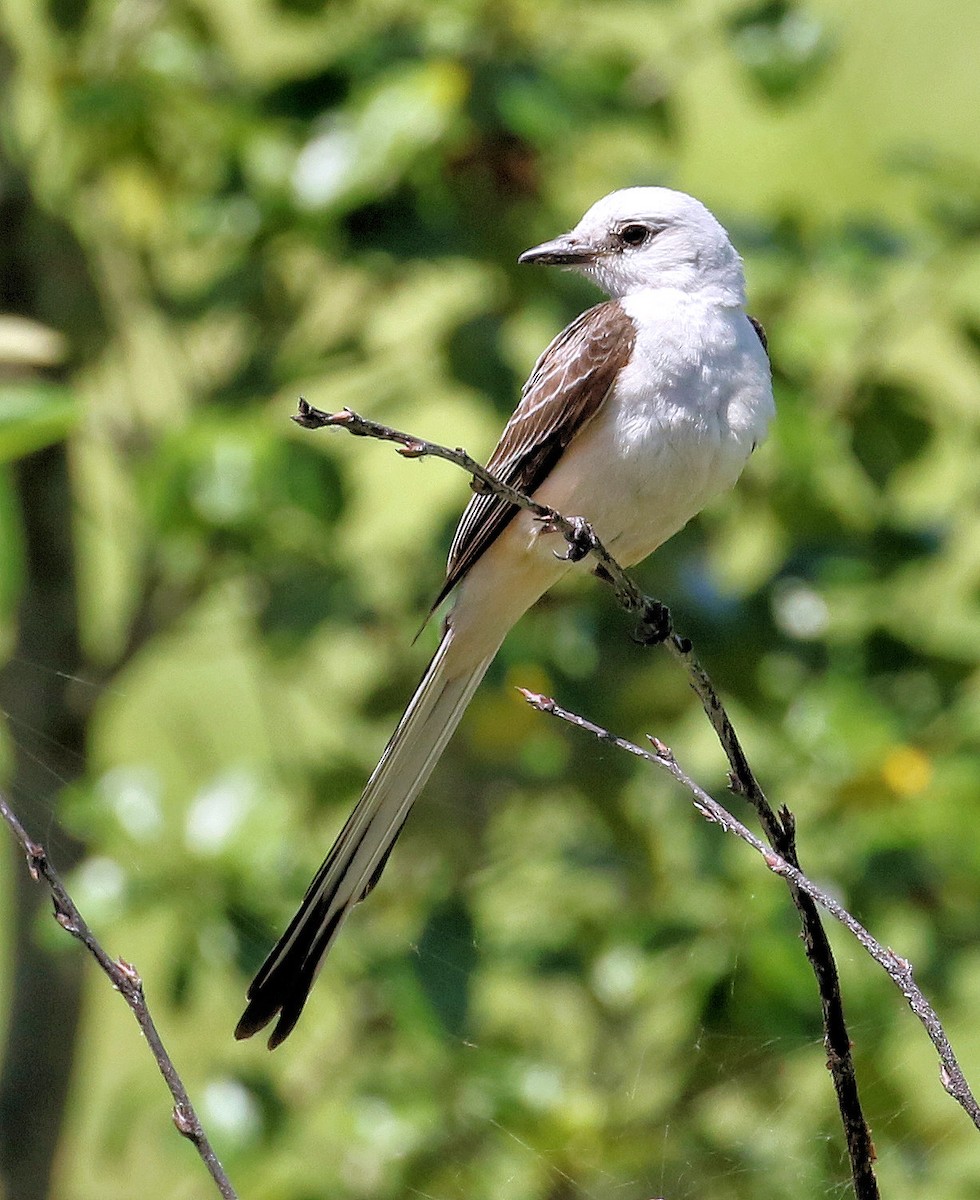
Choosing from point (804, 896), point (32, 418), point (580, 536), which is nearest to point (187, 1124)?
point (804, 896)

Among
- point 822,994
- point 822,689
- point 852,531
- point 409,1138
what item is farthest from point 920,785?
point 822,994

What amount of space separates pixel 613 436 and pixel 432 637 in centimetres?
73

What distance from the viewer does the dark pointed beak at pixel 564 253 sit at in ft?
8.04

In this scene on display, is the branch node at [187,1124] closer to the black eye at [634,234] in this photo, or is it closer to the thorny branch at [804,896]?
the thorny branch at [804,896]

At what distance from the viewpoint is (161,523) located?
269 centimetres

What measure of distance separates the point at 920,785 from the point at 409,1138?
1.03 meters

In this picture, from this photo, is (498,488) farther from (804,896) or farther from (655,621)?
(655,621)

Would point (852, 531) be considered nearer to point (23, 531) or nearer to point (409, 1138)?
point (409, 1138)

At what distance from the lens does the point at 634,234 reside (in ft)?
8.34

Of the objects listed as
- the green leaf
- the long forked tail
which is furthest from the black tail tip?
the green leaf

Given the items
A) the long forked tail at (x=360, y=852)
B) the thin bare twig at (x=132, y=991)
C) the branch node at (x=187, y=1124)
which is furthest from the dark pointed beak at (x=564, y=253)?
the branch node at (x=187, y=1124)

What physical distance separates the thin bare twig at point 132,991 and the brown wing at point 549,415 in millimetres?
968

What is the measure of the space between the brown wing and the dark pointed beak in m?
0.13

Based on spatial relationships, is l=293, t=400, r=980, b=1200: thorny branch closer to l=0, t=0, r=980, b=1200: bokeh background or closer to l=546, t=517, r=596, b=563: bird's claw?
l=546, t=517, r=596, b=563: bird's claw
